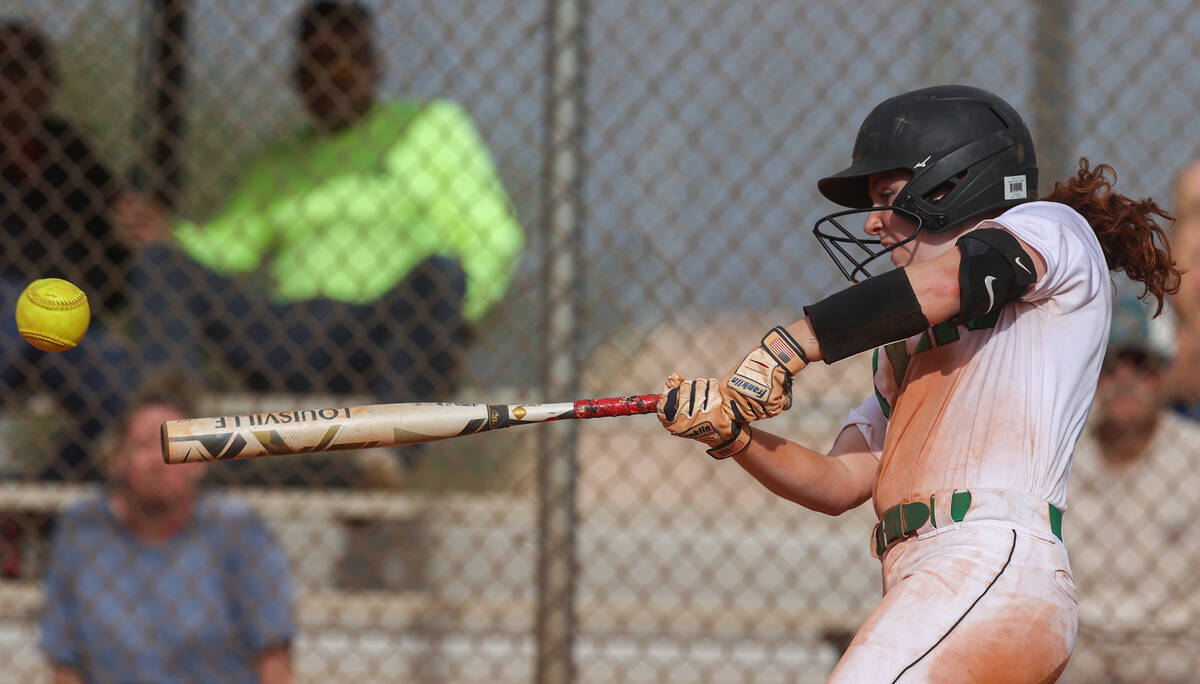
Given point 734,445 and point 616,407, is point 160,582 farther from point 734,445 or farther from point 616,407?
point 734,445

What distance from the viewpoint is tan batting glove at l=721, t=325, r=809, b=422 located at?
2.12m

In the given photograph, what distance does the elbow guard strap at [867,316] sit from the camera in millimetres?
2031

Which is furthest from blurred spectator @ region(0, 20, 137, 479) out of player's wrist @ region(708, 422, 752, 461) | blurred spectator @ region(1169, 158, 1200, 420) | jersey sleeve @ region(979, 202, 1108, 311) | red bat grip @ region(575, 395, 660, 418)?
blurred spectator @ region(1169, 158, 1200, 420)

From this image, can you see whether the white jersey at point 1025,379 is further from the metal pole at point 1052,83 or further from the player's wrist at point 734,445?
the metal pole at point 1052,83

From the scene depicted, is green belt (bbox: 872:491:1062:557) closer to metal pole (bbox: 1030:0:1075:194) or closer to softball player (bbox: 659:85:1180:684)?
softball player (bbox: 659:85:1180:684)

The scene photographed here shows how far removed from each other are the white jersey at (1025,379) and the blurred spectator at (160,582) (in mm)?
2580

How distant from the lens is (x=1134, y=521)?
4.21 m

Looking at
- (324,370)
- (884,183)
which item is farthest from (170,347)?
(884,183)

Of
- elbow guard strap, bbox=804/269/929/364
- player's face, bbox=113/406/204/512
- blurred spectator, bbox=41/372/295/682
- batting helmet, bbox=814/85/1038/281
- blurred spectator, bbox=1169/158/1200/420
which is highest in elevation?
batting helmet, bbox=814/85/1038/281

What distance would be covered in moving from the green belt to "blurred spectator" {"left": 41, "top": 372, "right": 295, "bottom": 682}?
7.99ft

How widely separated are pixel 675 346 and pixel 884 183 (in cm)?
334

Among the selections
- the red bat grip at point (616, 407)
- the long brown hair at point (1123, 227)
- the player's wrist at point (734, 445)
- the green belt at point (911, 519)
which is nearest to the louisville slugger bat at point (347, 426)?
the red bat grip at point (616, 407)

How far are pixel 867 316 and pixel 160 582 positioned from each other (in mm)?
2958

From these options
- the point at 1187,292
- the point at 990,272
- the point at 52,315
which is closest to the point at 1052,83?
the point at 1187,292
